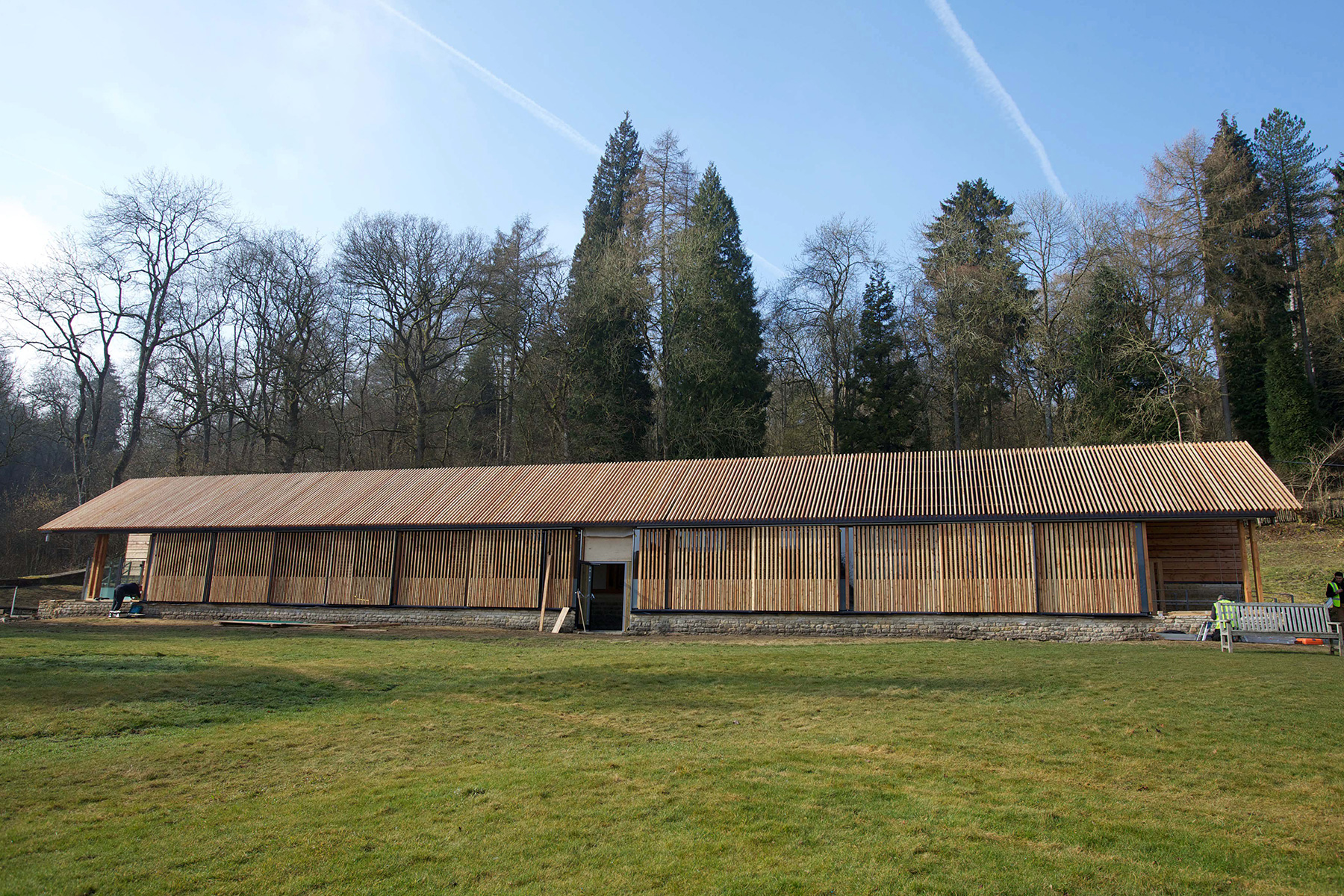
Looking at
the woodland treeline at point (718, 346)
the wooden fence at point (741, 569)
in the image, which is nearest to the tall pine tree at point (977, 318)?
the woodland treeline at point (718, 346)

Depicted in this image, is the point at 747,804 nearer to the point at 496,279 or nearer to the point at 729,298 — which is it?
the point at 729,298

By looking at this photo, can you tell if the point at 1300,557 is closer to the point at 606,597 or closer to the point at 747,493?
→ the point at 747,493

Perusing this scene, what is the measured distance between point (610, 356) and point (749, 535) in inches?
617

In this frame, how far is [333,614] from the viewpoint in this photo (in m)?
23.3

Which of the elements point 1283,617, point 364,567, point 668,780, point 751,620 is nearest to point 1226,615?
point 1283,617

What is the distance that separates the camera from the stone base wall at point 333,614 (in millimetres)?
21922

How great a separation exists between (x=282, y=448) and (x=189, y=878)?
3674cm

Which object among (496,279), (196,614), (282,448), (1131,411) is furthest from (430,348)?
(1131,411)

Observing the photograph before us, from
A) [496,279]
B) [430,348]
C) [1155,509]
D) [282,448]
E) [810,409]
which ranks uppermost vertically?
[496,279]

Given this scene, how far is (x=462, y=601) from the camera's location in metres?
22.5

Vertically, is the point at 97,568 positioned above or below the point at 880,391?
below

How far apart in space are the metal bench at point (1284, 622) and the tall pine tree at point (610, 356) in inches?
896

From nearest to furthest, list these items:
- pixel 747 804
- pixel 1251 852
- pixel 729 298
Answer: pixel 1251 852
pixel 747 804
pixel 729 298

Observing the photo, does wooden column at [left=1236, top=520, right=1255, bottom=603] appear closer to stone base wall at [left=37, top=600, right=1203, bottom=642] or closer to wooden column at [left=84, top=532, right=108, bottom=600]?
stone base wall at [left=37, top=600, right=1203, bottom=642]
